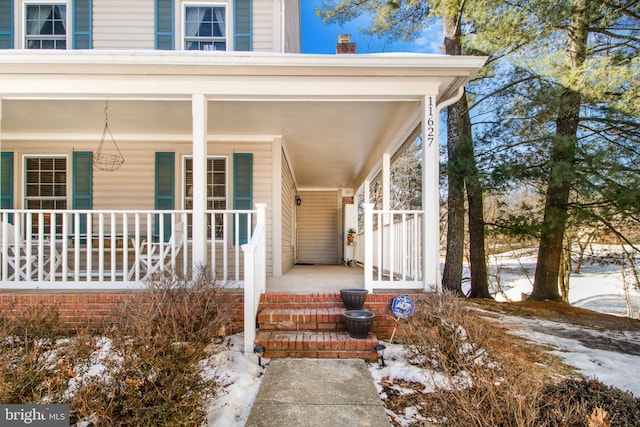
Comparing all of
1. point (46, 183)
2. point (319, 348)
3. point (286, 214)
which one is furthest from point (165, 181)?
point (319, 348)

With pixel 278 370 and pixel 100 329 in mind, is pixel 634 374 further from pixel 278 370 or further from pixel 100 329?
pixel 100 329

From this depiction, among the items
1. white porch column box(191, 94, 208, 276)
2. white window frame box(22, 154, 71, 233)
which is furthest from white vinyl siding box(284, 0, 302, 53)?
white window frame box(22, 154, 71, 233)

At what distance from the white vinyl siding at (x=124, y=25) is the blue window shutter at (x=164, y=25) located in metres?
0.12

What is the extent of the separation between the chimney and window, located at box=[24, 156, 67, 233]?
5.20m

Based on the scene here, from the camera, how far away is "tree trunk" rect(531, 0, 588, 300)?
586 cm

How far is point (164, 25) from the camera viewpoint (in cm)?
641

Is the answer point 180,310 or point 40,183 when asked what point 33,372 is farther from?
point 40,183

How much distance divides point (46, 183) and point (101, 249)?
10.6 ft

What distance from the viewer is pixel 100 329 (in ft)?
13.5

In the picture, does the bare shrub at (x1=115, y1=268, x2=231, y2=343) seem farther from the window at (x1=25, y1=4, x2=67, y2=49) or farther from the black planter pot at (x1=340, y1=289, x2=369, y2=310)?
the window at (x1=25, y1=4, x2=67, y2=49)

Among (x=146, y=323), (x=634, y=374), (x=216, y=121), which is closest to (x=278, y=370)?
(x=146, y=323)

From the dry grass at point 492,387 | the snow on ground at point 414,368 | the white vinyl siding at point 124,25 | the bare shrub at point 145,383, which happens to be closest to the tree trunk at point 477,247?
the snow on ground at point 414,368

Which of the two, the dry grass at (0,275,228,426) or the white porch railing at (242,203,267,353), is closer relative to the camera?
the dry grass at (0,275,228,426)

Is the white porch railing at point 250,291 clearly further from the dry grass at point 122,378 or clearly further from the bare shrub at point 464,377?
the bare shrub at point 464,377
